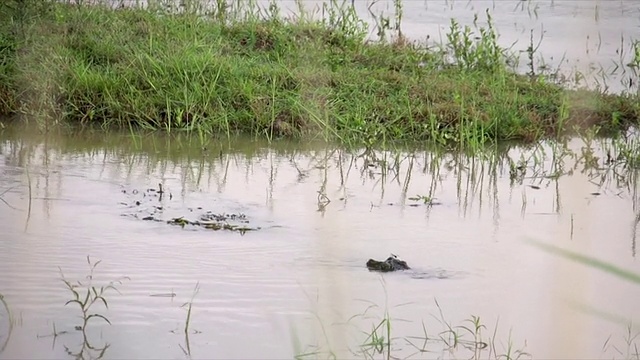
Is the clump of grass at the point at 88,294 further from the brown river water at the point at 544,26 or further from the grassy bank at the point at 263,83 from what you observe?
the brown river water at the point at 544,26

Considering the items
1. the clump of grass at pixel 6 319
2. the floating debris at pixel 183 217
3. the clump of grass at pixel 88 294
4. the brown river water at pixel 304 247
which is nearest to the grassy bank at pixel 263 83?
the brown river water at pixel 304 247

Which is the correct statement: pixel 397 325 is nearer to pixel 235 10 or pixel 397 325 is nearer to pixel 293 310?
pixel 293 310

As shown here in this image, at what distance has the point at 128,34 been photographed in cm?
625

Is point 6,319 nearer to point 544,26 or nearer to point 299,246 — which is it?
point 299,246

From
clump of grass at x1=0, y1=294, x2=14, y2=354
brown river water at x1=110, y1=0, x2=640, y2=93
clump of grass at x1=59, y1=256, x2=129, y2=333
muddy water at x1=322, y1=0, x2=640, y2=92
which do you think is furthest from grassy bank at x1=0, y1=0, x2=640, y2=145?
clump of grass at x1=0, y1=294, x2=14, y2=354

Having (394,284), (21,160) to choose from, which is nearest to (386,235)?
(394,284)

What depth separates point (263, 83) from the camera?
5816 millimetres

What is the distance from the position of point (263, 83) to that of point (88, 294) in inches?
126

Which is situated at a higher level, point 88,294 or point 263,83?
point 263,83

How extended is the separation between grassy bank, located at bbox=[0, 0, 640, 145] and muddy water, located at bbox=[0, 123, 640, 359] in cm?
23

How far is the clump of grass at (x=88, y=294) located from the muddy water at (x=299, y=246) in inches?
1.1

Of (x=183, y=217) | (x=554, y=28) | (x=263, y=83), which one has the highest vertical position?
(x=554, y=28)

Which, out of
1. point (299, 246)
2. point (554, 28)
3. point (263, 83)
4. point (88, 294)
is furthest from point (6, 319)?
point (554, 28)

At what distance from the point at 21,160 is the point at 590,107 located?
2975mm
